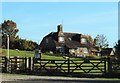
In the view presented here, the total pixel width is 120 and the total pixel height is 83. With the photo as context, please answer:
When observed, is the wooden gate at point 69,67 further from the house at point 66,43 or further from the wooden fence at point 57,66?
the house at point 66,43

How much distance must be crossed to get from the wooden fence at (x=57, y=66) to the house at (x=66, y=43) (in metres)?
57.7

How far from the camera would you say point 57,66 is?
90.2ft

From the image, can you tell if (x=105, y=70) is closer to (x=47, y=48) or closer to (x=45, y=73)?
(x=45, y=73)

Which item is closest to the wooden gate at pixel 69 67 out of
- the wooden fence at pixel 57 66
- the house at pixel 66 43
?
the wooden fence at pixel 57 66

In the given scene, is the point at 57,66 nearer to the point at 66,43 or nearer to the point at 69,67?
the point at 69,67

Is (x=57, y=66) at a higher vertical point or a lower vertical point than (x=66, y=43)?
lower

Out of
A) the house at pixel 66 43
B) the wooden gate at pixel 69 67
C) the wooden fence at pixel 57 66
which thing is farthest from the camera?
the house at pixel 66 43

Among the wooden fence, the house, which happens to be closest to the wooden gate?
the wooden fence

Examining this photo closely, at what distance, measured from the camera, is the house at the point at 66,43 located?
88.9 m

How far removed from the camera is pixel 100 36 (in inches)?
3866

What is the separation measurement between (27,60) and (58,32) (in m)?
60.8

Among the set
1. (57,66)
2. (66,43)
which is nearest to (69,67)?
(57,66)

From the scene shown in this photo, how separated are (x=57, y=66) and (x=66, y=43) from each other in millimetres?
63999

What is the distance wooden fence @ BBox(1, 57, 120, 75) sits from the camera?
2705 centimetres
